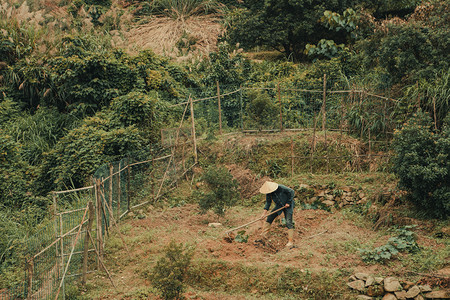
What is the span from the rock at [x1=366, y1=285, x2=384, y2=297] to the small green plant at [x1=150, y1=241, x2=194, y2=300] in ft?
10.0

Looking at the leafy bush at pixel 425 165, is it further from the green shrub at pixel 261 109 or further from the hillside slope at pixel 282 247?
the green shrub at pixel 261 109

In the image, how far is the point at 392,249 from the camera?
8.74 metres

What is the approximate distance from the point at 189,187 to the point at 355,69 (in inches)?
Answer: 339

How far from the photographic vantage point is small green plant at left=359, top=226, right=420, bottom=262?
860cm

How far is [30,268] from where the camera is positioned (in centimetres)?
727

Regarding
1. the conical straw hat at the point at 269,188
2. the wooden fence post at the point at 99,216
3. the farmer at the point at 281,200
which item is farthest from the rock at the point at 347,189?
the wooden fence post at the point at 99,216

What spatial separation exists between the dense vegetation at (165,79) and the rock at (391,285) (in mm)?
2524

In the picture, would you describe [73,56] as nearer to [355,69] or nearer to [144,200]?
[144,200]

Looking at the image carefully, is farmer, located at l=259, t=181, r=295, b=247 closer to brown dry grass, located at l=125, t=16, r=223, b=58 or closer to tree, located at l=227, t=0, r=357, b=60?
tree, located at l=227, t=0, r=357, b=60

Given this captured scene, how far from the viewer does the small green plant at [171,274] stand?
25.0ft

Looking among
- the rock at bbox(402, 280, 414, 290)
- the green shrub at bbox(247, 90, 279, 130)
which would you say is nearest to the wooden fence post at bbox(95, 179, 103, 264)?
the rock at bbox(402, 280, 414, 290)

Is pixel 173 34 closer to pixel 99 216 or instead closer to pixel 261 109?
pixel 261 109

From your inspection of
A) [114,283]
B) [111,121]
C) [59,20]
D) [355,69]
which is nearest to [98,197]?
[114,283]

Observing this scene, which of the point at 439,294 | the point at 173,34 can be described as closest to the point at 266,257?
the point at 439,294
